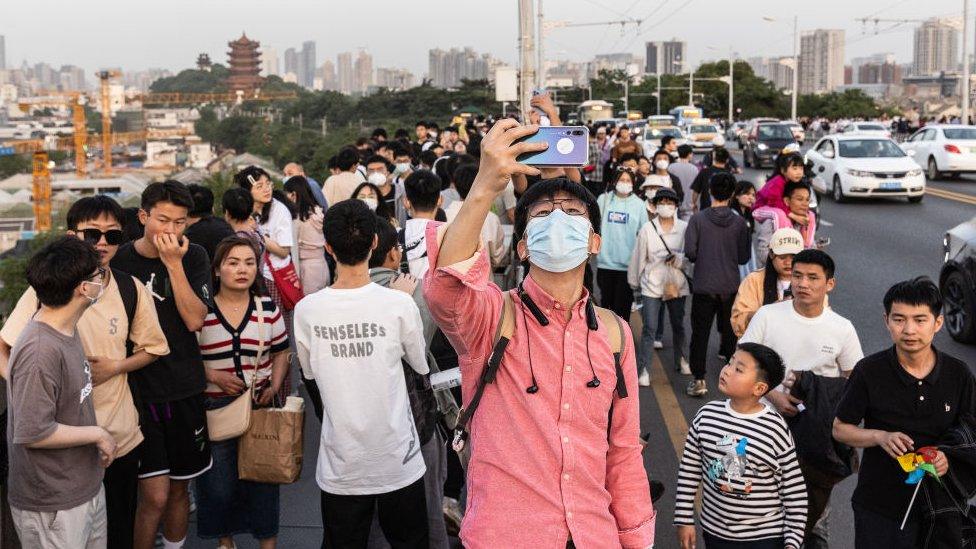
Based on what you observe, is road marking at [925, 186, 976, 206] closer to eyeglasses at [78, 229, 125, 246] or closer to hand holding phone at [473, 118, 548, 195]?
eyeglasses at [78, 229, 125, 246]

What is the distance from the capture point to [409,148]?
1301cm

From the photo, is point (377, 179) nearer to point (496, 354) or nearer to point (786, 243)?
point (786, 243)

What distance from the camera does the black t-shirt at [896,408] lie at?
13.3 ft

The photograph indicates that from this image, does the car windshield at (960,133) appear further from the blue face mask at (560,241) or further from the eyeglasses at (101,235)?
the blue face mask at (560,241)

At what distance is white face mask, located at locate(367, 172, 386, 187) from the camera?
31.5 feet

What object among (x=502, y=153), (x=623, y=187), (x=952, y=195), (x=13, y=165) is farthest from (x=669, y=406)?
(x=13, y=165)

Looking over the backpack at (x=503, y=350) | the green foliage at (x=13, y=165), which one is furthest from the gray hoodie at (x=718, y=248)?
the green foliage at (x=13, y=165)

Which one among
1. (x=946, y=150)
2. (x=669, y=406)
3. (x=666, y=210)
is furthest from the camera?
(x=946, y=150)

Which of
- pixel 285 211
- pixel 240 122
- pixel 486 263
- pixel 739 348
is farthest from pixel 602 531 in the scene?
pixel 240 122

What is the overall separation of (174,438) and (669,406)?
13.7ft

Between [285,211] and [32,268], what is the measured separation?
13.2ft

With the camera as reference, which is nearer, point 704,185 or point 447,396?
point 447,396

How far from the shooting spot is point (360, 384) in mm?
4172

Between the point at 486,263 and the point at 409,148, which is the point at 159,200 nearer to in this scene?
the point at 486,263
